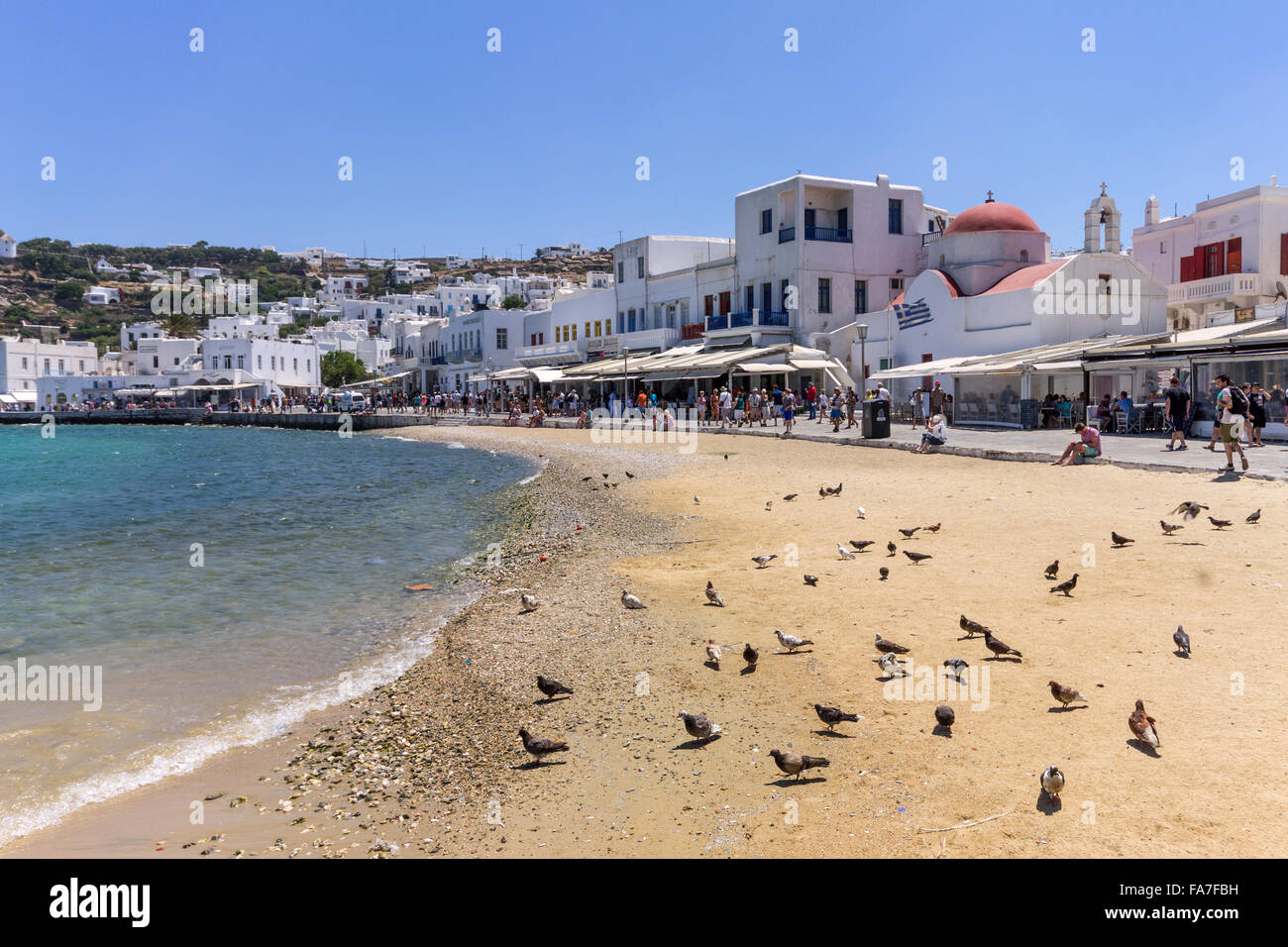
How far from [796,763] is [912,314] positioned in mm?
33163

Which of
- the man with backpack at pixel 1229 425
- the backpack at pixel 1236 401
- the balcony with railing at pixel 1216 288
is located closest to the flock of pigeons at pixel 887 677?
the man with backpack at pixel 1229 425

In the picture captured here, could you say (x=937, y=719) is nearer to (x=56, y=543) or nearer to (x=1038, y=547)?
(x=1038, y=547)

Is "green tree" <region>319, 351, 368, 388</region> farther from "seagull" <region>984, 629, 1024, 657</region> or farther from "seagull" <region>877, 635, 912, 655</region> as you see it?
"seagull" <region>984, 629, 1024, 657</region>

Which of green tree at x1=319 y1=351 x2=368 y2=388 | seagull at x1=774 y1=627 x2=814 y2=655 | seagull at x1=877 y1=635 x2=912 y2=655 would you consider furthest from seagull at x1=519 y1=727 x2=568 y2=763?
green tree at x1=319 y1=351 x2=368 y2=388

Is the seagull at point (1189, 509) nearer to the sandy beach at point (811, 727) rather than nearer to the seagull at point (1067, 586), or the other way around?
the sandy beach at point (811, 727)

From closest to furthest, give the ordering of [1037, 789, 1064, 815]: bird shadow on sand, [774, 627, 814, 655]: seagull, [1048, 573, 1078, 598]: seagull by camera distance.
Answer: [1037, 789, 1064, 815]: bird shadow on sand, [774, 627, 814, 655]: seagull, [1048, 573, 1078, 598]: seagull

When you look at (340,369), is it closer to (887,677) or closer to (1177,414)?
(1177,414)

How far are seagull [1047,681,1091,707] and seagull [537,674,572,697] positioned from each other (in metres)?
3.25

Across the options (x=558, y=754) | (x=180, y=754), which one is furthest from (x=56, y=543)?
(x=558, y=754)

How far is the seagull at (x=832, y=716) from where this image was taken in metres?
5.24

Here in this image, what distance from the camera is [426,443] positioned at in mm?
43906

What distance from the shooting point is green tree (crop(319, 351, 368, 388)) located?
91.4 m

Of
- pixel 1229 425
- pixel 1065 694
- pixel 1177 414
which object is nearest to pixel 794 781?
pixel 1065 694
